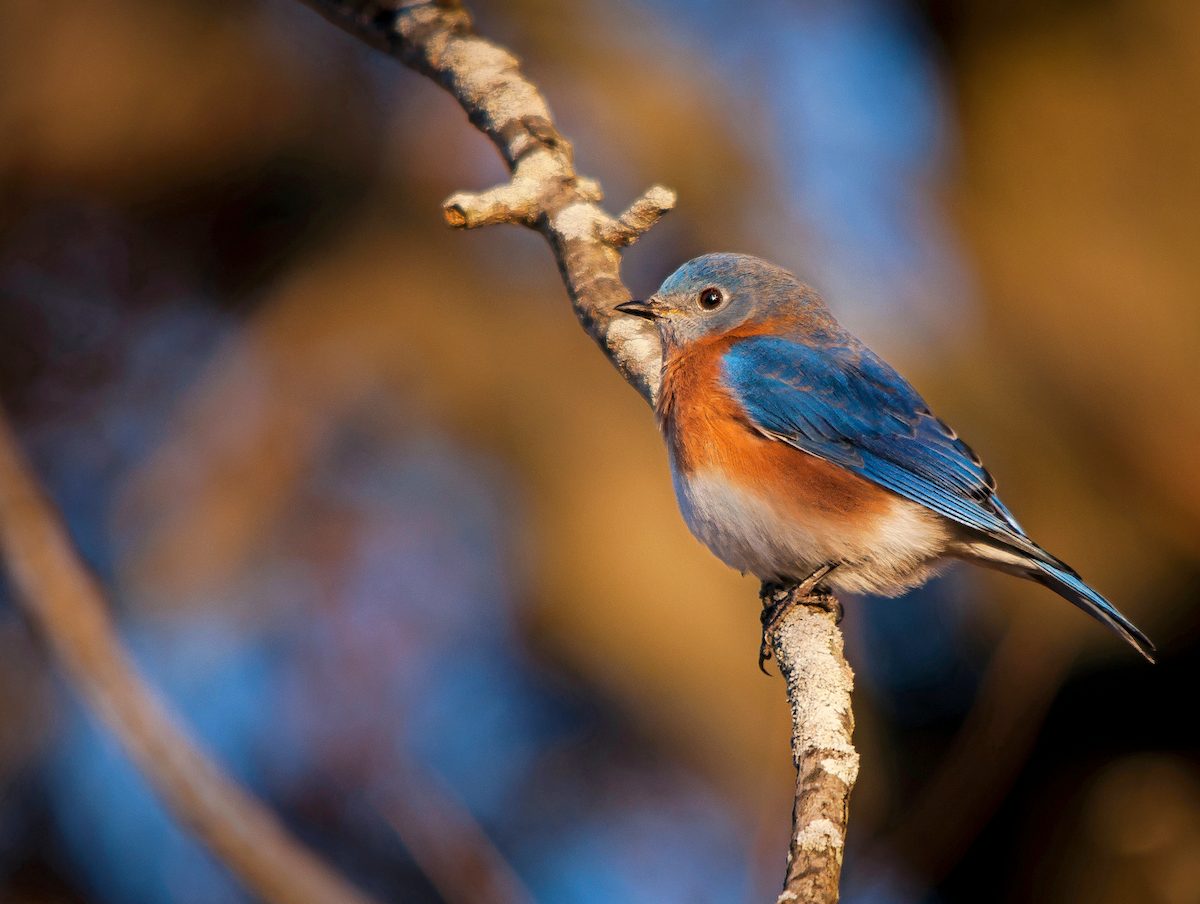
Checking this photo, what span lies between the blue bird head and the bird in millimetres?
15

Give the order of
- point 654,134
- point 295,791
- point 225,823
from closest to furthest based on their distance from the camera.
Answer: point 225,823
point 295,791
point 654,134

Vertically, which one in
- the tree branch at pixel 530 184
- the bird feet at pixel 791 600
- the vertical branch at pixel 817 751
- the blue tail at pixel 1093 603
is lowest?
the blue tail at pixel 1093 603

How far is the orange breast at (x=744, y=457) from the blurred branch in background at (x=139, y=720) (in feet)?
5.32

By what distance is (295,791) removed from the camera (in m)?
5.52

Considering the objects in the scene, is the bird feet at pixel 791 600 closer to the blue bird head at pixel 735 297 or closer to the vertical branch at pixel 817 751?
the vertical branch at pixel 817 751

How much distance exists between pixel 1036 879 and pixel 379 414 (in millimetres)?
4334

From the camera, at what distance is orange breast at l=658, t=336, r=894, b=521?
137 inches

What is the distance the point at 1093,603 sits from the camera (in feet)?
10.6

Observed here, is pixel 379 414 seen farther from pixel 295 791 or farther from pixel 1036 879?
pixel 1036 879

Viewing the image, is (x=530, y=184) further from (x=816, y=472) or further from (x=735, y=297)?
(x=816, y=472)

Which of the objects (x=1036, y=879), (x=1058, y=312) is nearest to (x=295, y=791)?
(x=1036, y=879)

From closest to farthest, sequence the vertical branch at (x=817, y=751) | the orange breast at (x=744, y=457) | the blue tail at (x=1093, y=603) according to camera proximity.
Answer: the vertical branch at (x=817, y=751) < the blue tail at (x=1093, y=603) < the orange breast at (x=744, y=457)

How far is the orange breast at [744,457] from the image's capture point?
3.47 metres

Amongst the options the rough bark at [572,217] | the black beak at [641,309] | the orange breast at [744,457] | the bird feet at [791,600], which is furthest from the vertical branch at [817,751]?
the black beak at [641,309]
